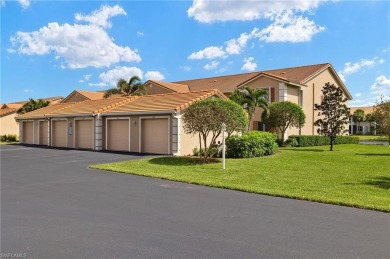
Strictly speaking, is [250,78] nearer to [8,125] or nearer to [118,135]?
[118,135]

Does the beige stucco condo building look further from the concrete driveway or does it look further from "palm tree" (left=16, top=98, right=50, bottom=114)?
the concrete driveway

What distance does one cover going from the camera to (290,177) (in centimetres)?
1172

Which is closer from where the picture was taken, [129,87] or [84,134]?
[84,134]

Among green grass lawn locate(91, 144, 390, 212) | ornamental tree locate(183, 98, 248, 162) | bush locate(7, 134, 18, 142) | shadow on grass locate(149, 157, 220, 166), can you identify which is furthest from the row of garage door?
bush locate(7, 134, 18, 142)

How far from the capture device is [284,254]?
480cm

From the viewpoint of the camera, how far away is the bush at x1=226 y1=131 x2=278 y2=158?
17.6 m

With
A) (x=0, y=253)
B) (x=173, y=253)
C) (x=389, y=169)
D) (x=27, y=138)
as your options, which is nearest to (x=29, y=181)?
(x=0, y=253)

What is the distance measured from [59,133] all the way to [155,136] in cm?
1177

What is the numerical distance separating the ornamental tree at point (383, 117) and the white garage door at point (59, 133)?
23.3 m

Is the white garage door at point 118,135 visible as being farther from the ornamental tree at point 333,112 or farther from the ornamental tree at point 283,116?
the ornamental tree at point 333,112

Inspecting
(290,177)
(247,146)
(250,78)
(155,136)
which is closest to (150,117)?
(155,136)

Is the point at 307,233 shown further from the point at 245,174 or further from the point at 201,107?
the point at 201,107

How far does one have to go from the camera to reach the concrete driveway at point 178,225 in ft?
16.3

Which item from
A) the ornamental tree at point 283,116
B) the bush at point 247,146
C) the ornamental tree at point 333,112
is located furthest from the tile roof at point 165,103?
the ornamental tree at point 333,112
